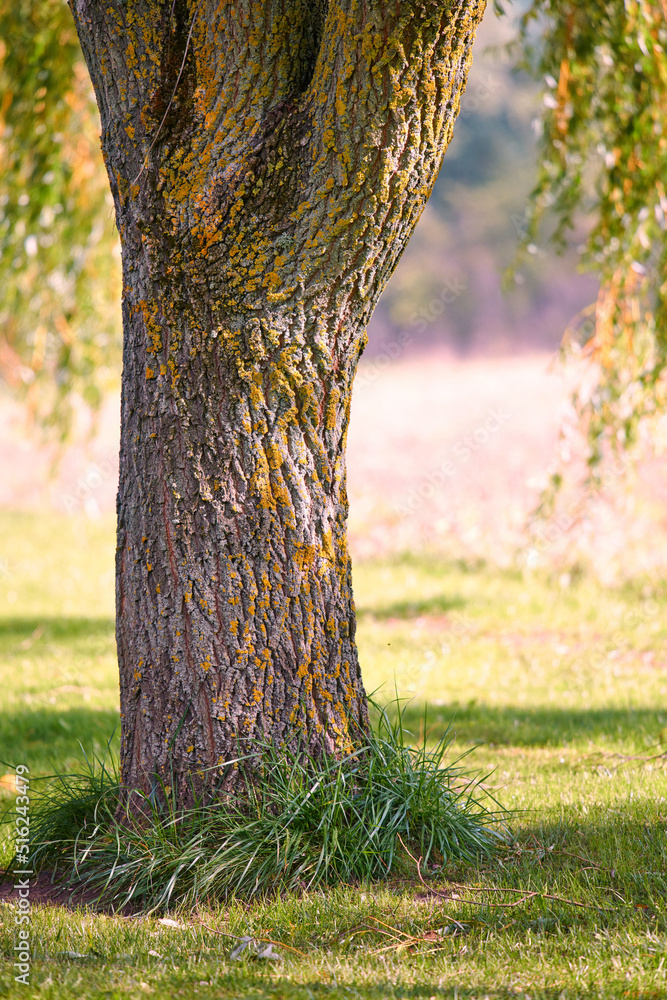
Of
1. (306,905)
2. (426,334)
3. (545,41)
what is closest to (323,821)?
(306,905)

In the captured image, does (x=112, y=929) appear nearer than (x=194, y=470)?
Yes

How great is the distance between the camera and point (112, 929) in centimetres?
285

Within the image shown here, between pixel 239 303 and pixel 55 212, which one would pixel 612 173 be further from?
pixel 55 212

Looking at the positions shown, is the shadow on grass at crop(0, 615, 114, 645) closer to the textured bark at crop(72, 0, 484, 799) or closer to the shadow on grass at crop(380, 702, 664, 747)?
the shadow on grass at crop(380, 702, 664, 747)

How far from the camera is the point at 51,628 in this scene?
8133mm

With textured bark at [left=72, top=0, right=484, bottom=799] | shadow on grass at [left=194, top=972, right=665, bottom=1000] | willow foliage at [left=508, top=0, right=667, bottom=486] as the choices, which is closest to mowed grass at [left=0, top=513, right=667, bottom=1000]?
shadow on grass at [left=194, top=972, right=665, bottom=1000]

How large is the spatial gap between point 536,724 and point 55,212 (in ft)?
17.2

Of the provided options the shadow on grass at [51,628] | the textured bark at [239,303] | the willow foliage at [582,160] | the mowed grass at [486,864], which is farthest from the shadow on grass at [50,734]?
the willow foliage at [582,160]

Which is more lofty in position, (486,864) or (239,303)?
(239,303)

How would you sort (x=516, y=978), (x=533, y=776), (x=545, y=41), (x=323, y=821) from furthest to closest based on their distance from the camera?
(x=545, y=41) → (x=533, y=776) → (x=323, y=821) → (x=516, y=978)

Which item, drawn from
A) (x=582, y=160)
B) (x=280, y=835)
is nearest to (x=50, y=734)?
(x=280, y=835)

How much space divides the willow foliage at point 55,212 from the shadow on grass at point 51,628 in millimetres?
2068

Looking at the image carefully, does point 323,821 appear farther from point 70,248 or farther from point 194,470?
point 70,248

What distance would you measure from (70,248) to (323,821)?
604 centimetres
